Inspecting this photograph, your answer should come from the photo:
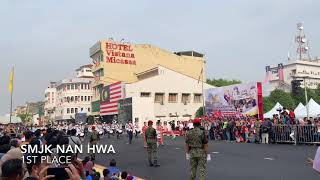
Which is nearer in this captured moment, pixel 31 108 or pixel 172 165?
pixel 172 165

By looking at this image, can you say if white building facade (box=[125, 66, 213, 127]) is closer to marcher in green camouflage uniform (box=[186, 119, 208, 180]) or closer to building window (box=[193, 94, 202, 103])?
building window (box=[193, 94, 202, 103])

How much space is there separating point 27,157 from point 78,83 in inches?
3761

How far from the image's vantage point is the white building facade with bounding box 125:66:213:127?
63.7m

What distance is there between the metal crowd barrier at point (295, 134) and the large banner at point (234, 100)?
→ 987 cm

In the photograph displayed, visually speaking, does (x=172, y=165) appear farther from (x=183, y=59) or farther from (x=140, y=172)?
(x=183, y=59)

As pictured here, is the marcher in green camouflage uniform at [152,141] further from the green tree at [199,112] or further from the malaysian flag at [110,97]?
the green tree at [199,112]

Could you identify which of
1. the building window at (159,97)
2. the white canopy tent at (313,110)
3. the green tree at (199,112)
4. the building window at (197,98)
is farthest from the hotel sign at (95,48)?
the white canopy tent at (313,110)

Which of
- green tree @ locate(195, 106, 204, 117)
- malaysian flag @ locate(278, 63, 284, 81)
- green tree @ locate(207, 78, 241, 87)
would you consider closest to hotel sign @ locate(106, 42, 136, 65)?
green tree @ locate(195, 106, 204, 117)

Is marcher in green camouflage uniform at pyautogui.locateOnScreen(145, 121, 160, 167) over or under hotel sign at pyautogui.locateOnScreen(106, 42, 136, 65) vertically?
under

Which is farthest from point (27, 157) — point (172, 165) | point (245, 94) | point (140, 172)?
point (245, 94)

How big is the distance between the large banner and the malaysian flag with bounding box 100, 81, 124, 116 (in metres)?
23.5

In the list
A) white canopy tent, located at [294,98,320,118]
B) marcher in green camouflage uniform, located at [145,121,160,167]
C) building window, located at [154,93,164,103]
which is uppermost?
building window, located at [154,93,164,103]

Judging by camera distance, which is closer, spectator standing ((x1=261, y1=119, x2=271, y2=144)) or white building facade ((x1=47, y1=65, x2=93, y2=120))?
spectator standing ((x1=261, y1=119, x2=271, y2=144))

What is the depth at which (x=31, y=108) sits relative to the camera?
175 m
